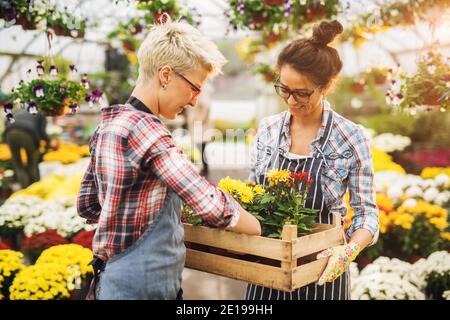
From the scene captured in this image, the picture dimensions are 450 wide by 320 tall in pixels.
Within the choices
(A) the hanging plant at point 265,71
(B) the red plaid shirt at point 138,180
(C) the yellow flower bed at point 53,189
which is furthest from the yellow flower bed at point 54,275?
(A) the hanging plant at point 265,71

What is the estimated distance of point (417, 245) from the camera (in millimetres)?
3631

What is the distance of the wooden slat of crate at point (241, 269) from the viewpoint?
1477 millimetres

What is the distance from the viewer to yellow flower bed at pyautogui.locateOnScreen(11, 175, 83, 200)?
12.7 ft

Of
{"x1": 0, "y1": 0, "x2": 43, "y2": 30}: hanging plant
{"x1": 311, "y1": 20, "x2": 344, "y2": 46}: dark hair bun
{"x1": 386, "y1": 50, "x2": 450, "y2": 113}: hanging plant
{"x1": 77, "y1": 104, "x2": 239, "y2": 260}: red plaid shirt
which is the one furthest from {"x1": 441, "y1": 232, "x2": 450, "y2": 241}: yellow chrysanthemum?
{"x1": 0, "y1": 0, "x2": 43, "y2": 30}: hanging plant

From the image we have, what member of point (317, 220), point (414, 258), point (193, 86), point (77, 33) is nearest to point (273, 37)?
point (77, 33)

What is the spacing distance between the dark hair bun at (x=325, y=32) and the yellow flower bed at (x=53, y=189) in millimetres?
2580

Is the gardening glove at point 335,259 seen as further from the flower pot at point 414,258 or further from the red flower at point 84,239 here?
the flower pot at point 414,258

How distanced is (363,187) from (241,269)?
61 cm

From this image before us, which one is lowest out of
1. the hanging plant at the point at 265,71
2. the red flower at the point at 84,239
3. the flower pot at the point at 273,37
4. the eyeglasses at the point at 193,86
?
the red flower at the point at 84,239

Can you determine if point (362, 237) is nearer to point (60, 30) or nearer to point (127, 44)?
point (60, 30)

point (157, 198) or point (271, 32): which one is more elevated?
point (271, 32)
